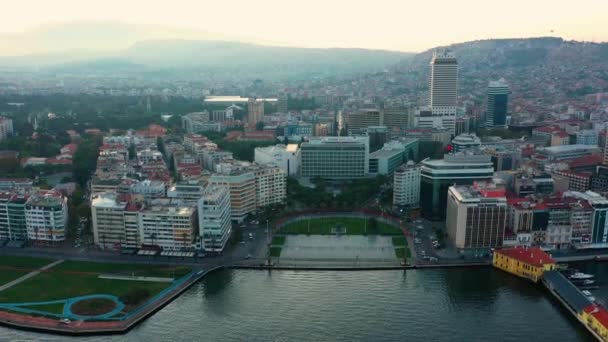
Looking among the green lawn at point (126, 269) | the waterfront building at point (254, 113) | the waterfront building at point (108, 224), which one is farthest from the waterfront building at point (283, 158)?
the waterfront building at point (254, 113)

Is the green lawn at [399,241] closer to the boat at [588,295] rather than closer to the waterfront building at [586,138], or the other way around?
the boat at [588,295]

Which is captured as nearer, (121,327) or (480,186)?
(121,327)

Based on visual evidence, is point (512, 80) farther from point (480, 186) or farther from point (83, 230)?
point (83, 230)

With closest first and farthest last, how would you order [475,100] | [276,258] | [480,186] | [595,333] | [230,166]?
[595,333], [276,258], [480,186], [230,166], [475,100]

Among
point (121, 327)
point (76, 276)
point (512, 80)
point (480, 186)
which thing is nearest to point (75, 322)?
point (121, 327)

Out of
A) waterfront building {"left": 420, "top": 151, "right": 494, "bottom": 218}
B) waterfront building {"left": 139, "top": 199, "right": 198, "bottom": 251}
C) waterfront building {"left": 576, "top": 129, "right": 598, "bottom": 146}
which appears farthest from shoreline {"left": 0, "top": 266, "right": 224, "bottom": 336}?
waterfront building {"left": 576, "top": 129, "right": 598, "bottom": 146}

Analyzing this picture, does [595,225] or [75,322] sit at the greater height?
[595,225]

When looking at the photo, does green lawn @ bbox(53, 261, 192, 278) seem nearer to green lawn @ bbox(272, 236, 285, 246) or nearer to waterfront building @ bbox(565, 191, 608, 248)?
green lawn @ bbox(272, 236, 285, 246)
